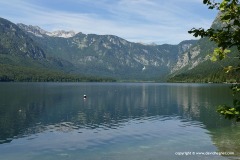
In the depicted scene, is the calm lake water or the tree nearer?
the tree

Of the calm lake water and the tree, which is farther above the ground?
the tree

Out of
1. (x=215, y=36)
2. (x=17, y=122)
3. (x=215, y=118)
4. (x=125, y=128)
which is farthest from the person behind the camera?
(x=215, y=118)

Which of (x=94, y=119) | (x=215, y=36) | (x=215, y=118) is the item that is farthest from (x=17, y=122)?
(x=215, y=36)

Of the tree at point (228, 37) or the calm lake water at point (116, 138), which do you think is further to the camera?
the calm lake water at point (116, 138)

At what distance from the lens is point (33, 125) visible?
77.8 m

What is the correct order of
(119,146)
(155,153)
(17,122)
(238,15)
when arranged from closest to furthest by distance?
(238,15)
(155,153)
(119,146)
(17,122)

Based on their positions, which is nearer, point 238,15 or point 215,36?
point 238,15

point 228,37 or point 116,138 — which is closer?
point 228,37

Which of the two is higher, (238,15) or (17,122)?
(238,15)

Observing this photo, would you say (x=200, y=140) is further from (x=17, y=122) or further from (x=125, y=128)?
(x=17, y=122)

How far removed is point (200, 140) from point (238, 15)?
159 ft

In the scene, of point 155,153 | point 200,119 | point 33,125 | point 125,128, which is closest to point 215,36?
point 155,153

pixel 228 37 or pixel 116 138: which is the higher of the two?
pixel 228 37

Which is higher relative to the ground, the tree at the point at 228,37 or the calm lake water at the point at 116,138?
the tree at the point at 228,37
